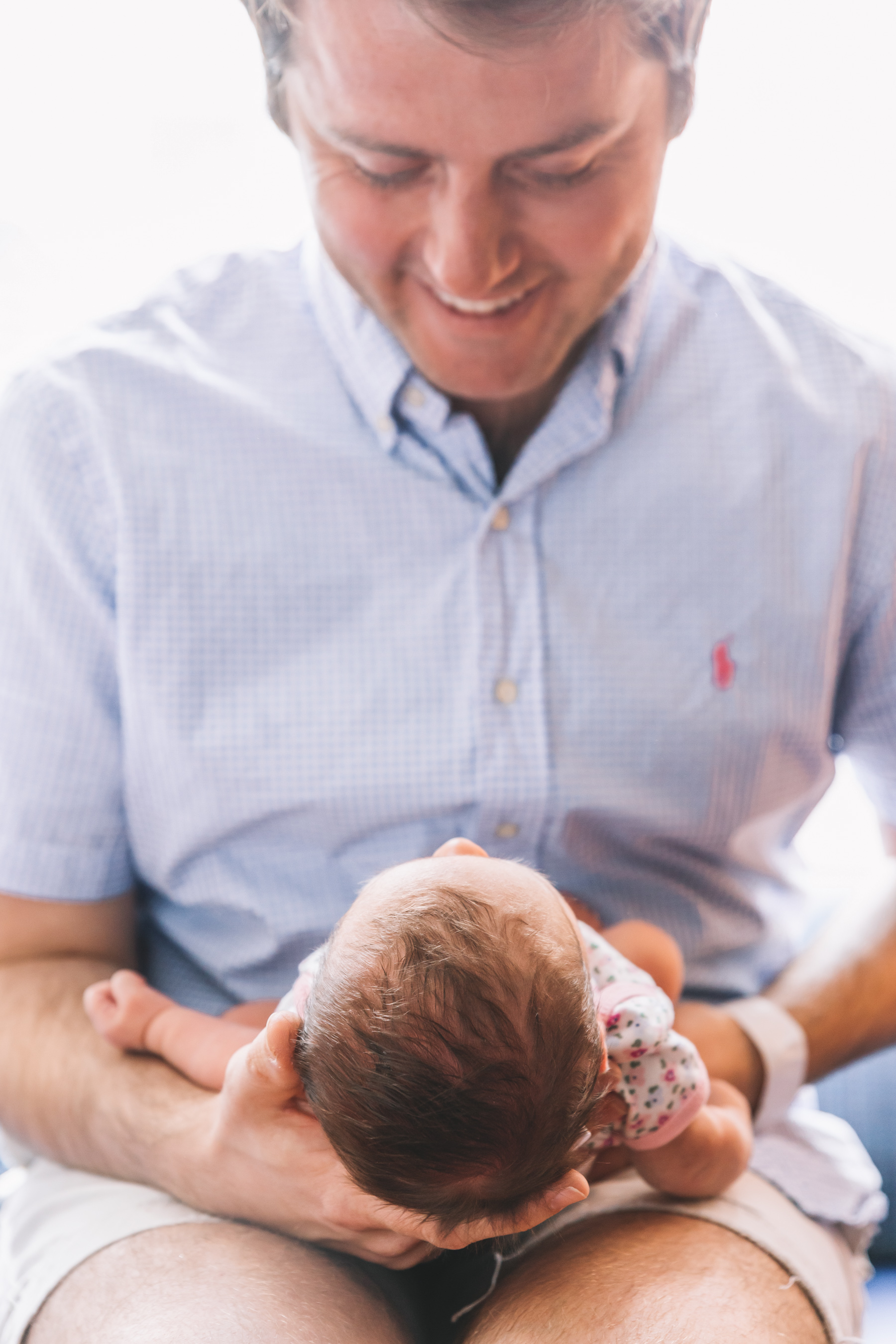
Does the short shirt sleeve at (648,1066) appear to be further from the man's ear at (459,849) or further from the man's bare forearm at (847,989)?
the man's bare forearm at (847,989)

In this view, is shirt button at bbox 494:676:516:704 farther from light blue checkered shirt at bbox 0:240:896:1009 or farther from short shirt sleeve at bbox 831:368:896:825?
short shirt sleeve at bbox 831:368:896:825

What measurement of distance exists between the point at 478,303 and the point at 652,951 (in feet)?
2.25

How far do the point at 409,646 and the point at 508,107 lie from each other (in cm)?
56

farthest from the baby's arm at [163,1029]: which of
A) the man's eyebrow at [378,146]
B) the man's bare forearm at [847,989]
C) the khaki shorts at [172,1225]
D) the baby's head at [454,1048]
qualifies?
the man's eyebrow at [378,146]

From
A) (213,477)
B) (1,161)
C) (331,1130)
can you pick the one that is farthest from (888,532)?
(1,161)

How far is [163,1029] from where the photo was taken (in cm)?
123

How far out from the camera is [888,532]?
1.41 meters

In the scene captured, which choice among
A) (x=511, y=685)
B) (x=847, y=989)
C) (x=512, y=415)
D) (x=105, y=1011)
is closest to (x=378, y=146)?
(x=512, y=415)

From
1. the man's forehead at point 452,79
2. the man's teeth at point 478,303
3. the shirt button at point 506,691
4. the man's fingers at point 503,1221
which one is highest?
the man's forehead at point 452,79

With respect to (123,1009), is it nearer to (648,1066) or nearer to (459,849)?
(459,849)

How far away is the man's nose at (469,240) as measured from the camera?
109 cm

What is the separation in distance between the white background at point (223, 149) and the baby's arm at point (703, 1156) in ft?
2.18

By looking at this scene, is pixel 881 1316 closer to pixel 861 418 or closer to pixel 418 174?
pixel 861 418

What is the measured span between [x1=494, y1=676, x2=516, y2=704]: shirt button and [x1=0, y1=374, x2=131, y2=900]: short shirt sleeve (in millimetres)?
428
